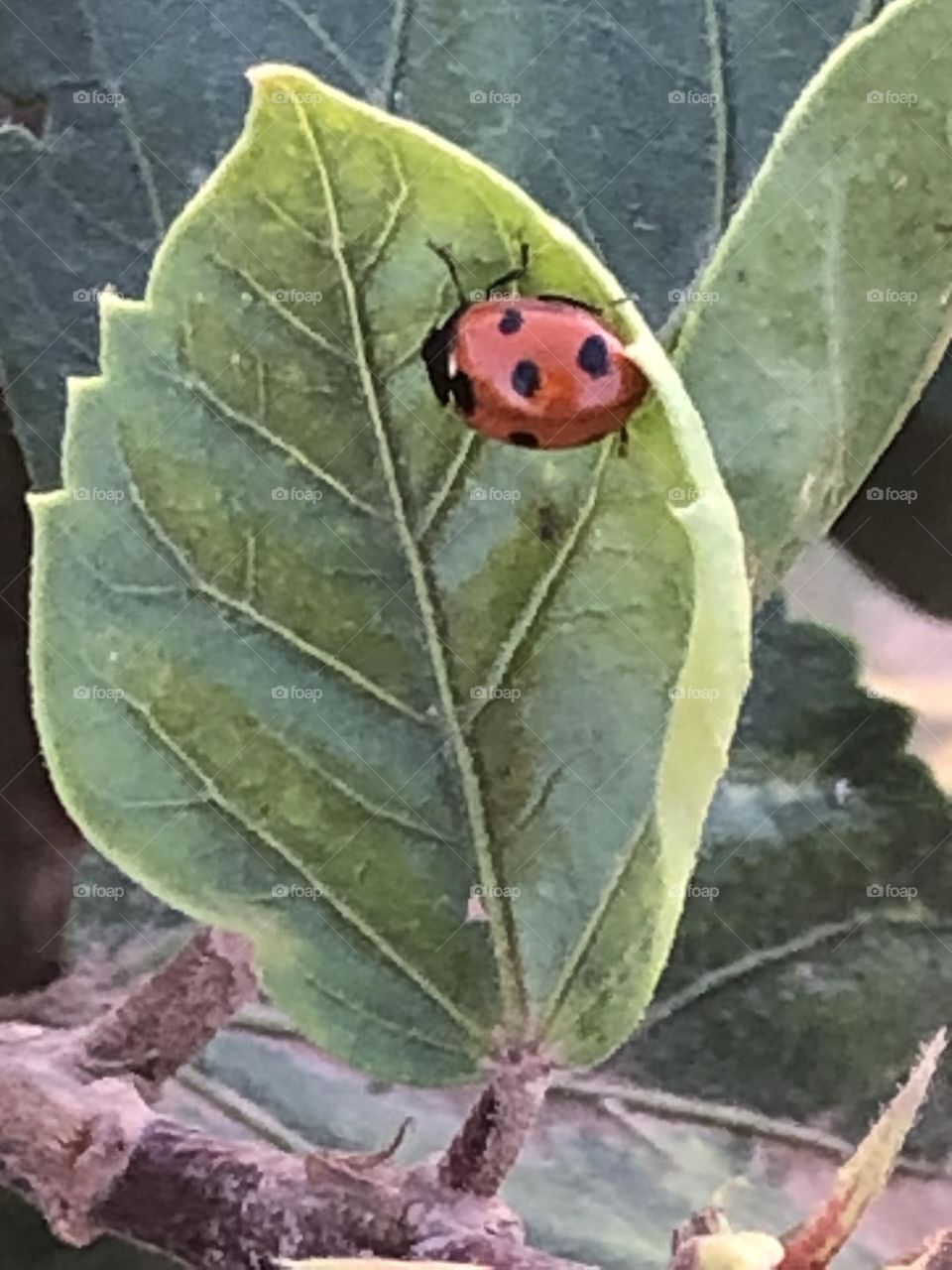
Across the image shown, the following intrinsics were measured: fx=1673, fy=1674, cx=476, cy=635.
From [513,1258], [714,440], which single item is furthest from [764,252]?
[513,1258]

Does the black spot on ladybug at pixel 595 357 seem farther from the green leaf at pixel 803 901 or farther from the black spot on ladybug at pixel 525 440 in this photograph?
the green leaf at pixel 803 901

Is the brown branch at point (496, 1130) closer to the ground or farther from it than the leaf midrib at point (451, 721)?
closer to the ground

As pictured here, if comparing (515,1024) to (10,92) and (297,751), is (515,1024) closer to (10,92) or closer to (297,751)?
(297,751)

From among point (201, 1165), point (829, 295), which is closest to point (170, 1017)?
point (201, 1165)

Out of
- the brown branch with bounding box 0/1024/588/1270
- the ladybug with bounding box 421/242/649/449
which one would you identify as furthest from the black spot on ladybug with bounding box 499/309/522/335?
the brown branch with bounding box 0/1024/588/1270

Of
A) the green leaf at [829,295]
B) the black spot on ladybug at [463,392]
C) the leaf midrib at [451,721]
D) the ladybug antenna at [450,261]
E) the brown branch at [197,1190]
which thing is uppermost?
the green leaf at [829,295]

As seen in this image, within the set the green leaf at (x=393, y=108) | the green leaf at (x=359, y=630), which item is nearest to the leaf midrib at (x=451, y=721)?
the green leaf at (x=359, y=630)

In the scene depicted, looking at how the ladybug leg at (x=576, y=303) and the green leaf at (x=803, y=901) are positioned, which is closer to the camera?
the ladybug leg at (x=576, y=303)

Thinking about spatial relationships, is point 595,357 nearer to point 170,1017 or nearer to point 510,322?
point 510,322
